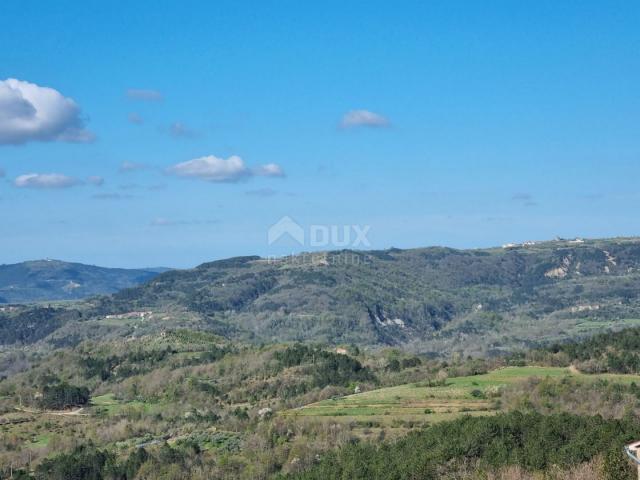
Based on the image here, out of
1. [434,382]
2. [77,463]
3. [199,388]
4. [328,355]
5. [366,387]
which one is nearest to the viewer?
[77,463]

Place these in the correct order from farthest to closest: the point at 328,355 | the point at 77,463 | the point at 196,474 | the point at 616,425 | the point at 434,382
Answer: the point at 328,355 → the point at 434,382 → the point at 77,463 → the point at 196,474 → the point at 616,425

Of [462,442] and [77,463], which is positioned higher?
[462,442]

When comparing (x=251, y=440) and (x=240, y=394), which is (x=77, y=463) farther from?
(x=240, y=394)

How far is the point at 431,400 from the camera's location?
8456 cm

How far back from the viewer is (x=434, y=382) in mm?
96250

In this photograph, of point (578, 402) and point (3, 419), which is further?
point (3, 419)

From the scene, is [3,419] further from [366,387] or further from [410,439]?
[410,439]

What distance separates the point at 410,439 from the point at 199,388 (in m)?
62.6

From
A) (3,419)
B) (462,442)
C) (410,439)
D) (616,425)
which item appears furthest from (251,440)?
(3,419)

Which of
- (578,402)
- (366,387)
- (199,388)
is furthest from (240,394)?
(578,402)

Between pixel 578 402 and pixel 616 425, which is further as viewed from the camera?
pixel 578 402

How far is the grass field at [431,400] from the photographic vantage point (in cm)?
7731

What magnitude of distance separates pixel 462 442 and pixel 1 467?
46.2 metres

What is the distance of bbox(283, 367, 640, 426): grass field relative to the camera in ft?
254
